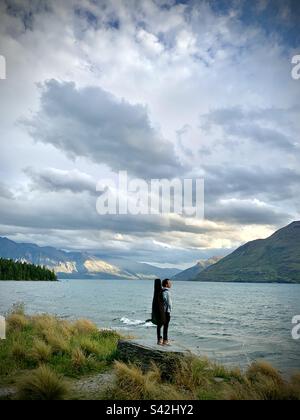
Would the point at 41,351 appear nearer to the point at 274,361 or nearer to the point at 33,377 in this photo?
the point at 33,377

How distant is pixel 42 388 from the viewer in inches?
388

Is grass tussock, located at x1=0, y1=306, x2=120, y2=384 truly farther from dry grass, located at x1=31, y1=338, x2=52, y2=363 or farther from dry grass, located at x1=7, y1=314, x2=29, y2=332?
dry grass, located at x1=7, y1=314, x2=29, y2=332

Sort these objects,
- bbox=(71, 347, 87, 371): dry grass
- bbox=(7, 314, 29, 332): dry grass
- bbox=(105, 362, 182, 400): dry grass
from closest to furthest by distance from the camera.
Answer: bbox=(105, 362, 182, 400): dry grass
bbox=(71, 347, 87, 371): dry grass
bbox=(7, 314, 29, 332): dry grass

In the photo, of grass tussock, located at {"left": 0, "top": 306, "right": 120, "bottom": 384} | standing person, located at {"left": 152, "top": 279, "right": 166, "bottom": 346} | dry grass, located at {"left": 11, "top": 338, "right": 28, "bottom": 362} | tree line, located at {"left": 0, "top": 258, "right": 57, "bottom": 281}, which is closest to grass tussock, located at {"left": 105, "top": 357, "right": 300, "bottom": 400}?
standing person, located at {"left": 152, "top": 279, "right": 166, "bottom": 346}

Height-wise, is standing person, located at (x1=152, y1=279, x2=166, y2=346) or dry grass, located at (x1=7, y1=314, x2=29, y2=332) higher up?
standing person, located at (x1=152, y1=279, x2=166, y2=346)

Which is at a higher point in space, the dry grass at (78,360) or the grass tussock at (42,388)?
the grass tussock at (42,388)

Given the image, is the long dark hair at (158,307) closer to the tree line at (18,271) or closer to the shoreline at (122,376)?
the shoreline at (122,376)

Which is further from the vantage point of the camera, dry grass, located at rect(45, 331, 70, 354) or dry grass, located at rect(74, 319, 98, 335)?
dry grass, located at rect(74, 319, 98, 335)

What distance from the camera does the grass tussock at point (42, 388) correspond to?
9.81m

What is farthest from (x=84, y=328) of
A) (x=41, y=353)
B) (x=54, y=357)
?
(x=41, y=353)

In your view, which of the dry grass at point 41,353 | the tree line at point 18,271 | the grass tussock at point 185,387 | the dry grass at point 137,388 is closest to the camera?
the dry grass at point 137,388

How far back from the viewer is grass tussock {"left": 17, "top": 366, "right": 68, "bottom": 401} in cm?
981

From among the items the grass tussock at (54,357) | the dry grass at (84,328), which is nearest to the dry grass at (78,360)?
the grass tussock at (54,357)
